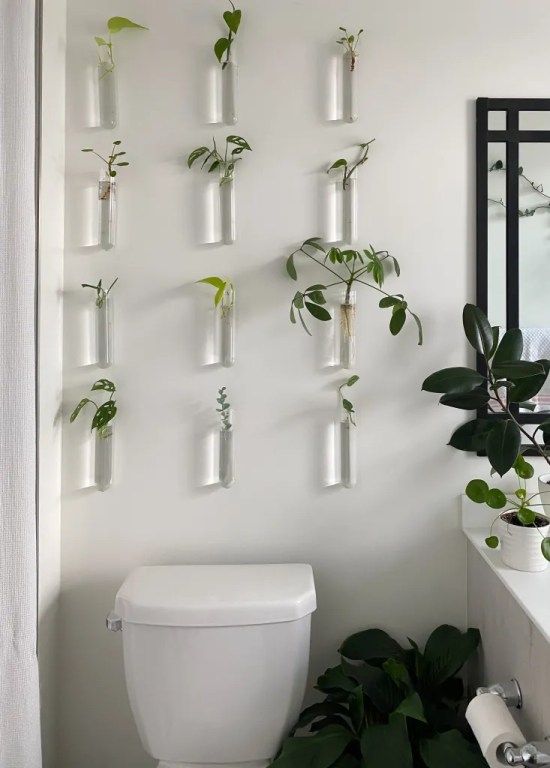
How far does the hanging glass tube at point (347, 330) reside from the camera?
1.48 meters

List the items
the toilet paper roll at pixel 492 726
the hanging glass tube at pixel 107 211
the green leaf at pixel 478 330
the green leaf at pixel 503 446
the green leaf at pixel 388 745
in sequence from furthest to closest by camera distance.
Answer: the hanging glass tube at pixel 107 211, the green leaf at pixel 478 330, the green leaf at pixel 503 446, the green leaf at pixel 388 745, the toilet paper roll at pixel 492 726

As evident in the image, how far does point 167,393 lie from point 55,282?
355 mm

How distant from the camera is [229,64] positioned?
4.81ft

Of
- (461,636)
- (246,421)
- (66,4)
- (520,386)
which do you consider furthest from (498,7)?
(461,636)

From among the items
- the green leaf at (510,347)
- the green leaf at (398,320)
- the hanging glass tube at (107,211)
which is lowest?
the green leaf at (510,347)

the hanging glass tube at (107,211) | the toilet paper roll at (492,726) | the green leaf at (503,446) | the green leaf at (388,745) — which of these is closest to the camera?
the toilet paper roll at (492,726)

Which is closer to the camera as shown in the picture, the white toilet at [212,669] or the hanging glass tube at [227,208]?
the white toilet at [212,669]

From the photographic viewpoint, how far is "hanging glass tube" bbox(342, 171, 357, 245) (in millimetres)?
1482

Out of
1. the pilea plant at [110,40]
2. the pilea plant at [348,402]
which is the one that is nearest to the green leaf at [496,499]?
the pilea plant at [348,402]

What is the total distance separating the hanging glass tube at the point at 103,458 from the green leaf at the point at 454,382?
0.72m

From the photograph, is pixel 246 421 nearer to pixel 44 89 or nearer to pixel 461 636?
pixel 461 636

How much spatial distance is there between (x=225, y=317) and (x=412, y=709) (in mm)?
886

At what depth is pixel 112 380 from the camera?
4.96 ft

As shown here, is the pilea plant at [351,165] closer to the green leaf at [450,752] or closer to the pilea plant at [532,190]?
the pilea plant at [532,190]
